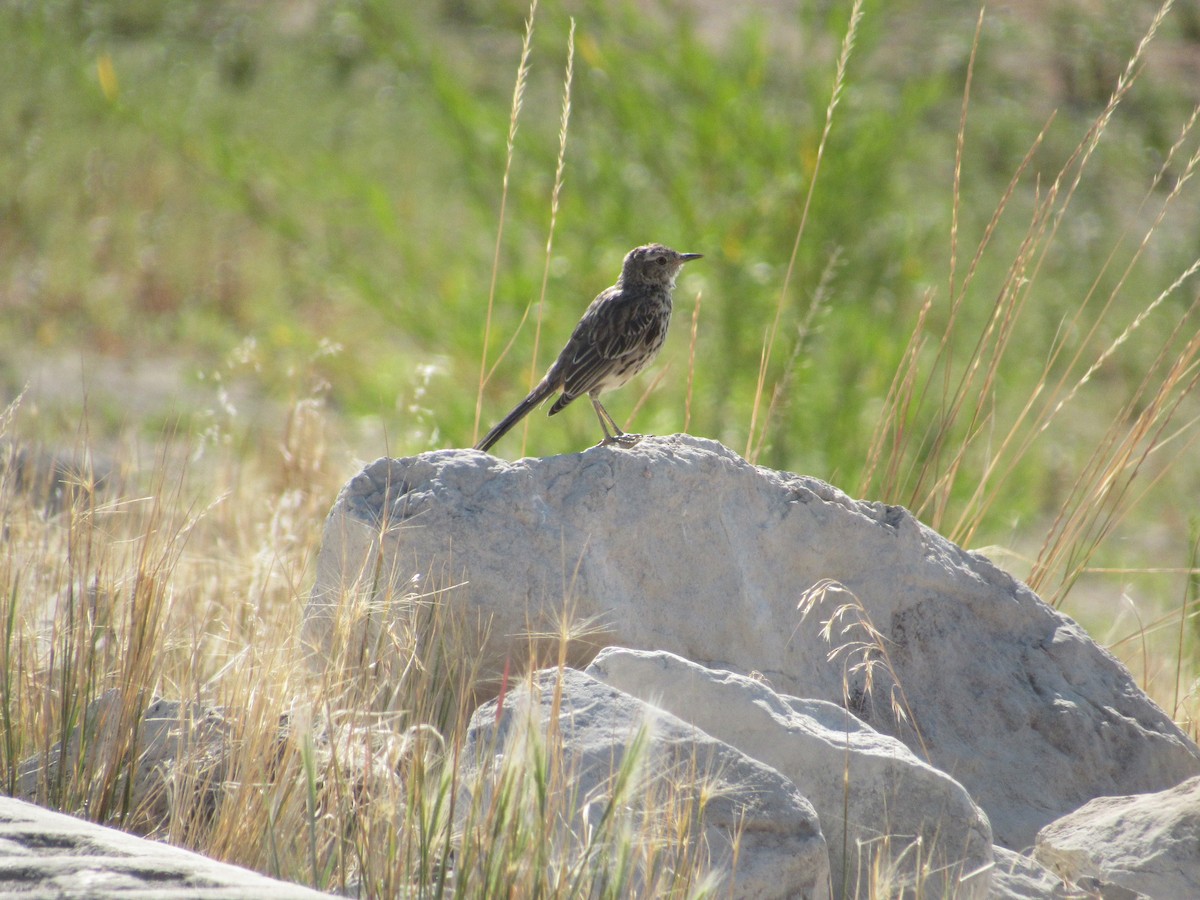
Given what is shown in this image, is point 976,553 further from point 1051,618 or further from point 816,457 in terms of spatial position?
point 816,457

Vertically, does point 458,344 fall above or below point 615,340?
above

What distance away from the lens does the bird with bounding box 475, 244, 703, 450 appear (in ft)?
15.2

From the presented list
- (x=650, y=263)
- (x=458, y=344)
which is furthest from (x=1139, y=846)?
(x=458, y=344)

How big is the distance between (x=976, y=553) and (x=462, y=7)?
22.9 metres

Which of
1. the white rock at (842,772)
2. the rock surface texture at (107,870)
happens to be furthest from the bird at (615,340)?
the rock surface texture at (107,870)

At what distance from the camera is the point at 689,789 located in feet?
7.85

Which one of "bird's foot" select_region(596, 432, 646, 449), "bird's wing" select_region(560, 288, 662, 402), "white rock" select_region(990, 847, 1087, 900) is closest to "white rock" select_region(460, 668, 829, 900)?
"white rock" select_region(990, 847, 1087, 900)

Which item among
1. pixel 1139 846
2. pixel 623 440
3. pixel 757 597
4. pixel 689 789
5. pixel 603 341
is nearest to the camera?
pixel 689 789

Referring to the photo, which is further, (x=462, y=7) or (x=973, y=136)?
(x=462, y=7)

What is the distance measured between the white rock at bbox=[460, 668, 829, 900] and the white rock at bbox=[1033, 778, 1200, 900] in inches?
25.0

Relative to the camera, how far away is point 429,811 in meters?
2.41

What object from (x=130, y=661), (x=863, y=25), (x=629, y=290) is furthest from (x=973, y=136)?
(x=130, y=661)

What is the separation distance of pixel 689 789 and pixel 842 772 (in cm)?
56

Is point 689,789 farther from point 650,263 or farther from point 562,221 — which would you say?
point 562,221
